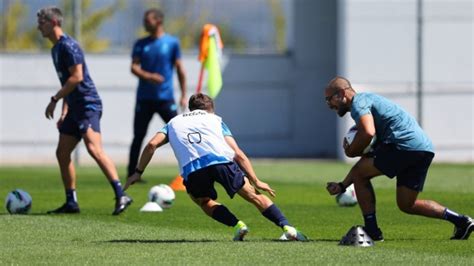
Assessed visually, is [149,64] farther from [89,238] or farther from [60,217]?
[89,238]

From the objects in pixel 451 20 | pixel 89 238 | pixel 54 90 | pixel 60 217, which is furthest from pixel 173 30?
pixel 89 238

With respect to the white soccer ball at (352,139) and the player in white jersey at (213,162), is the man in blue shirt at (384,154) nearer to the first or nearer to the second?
the white soccer ball at (352,139)

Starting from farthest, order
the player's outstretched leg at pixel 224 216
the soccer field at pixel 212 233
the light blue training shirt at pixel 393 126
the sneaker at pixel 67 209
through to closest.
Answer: the sneaker at pixel 67 209
the player's outstretched leg at pixel 224 216
the light blue training shirt at pixel 393 126
the soccer field at pixel 212 233

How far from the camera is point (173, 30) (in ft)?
111

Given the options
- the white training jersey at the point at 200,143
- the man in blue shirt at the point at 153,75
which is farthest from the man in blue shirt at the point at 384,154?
the man in blue shirt at the point at 153,75

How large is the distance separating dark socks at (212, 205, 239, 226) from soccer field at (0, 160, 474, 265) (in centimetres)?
17

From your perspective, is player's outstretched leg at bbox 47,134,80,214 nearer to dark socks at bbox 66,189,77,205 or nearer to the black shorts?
dark socks at bbox 66,189,77,205

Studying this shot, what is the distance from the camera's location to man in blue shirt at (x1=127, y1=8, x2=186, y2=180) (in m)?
19.3

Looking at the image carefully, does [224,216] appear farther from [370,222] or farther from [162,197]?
[162,197]

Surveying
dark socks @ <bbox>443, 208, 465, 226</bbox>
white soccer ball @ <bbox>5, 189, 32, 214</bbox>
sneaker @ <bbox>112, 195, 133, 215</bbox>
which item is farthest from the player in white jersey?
white soccer ball @ <bbox>5, 189, 32, 214</bbox>

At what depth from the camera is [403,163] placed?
1141 cm

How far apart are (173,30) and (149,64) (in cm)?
1445

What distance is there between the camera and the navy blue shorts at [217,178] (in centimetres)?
1145

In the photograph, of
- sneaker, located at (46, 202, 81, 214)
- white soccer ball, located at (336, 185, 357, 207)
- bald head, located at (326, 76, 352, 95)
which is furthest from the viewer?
white soccer ball, located at (336, 185, 357, 207)
